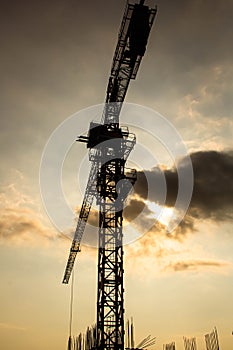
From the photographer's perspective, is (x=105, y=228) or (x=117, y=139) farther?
(x=117, y=139)

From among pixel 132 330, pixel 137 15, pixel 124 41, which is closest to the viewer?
pixel 137 15

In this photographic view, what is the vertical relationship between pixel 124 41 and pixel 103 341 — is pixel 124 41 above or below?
above

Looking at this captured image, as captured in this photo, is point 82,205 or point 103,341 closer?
point 103,341

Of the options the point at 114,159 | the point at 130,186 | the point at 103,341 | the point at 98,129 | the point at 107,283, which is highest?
the point at 98,129

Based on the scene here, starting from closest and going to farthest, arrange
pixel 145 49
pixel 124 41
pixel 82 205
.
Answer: pixel 145 49 < pixel 124 41 < pixel 82 205

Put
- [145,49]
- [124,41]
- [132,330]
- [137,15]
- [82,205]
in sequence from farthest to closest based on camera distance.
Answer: [82,205]
[132,330]
[124,41]
[145,49]
[137,15]

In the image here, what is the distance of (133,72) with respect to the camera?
113ft

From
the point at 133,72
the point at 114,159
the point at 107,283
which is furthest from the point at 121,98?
the point at 107,283

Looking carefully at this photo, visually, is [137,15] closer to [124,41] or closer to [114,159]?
[124,41]

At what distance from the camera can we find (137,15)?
2747cm

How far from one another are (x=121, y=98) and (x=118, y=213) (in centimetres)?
1170

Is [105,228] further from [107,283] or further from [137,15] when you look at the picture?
[137,15]

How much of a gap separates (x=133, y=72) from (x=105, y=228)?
48.5 feet

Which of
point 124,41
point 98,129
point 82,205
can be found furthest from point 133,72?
point 82,205
